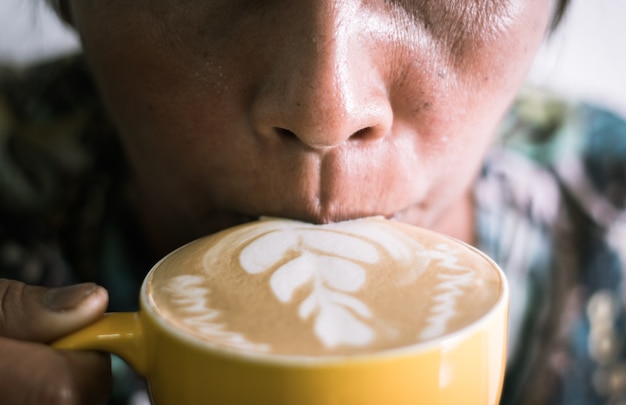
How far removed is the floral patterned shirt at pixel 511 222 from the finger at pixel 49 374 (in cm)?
38

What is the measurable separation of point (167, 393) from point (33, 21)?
808mm

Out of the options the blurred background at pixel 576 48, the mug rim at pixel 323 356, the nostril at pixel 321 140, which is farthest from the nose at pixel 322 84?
the blurred background at pixel 576 48

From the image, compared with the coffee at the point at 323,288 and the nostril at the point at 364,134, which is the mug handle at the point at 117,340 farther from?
the nostril at the point at 364,134

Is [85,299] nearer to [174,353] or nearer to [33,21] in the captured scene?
[174,353]

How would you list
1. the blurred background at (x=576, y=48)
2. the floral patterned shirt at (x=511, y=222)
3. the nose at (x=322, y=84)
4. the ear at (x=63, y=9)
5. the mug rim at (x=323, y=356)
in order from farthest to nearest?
the blurred background at (x=576, y=48)
the floral patterned shirt at (x=511, y=222)
the ear at (x=63, y=9)
the nose at (x=322, y=84)
the mug rim at (x=323, y=356)

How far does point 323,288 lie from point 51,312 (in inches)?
8.0

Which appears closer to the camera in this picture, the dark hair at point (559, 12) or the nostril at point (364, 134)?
the nostril at point (364, 134)

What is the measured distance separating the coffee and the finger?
70mm

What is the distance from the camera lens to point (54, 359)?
0.44 m

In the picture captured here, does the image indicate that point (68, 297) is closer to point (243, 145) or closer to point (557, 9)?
point (243, 145)

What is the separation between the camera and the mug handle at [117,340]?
17.0 inches

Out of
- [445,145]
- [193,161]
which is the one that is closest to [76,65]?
[193,161]

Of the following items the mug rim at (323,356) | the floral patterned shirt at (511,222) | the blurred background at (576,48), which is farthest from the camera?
the blurred background at (576,48)

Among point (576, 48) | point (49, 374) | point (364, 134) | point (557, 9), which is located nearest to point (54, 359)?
point (49, 374)
